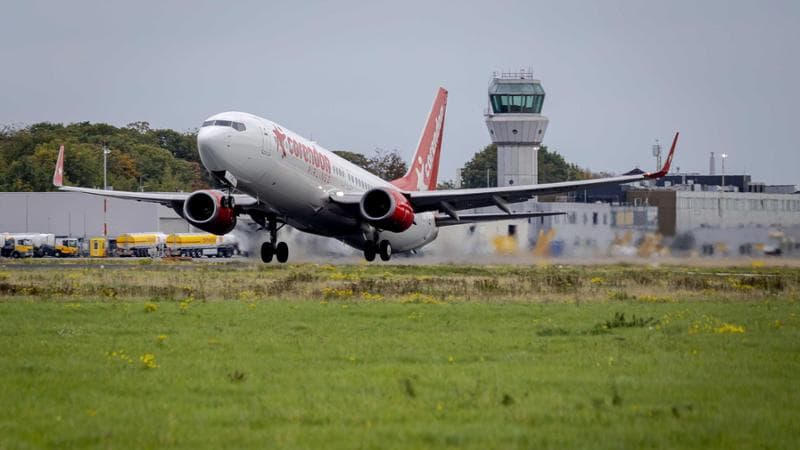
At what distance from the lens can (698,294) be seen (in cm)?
3578

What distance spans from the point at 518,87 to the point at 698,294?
90.4m

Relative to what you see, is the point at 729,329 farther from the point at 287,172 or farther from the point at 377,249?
the point at 377,249

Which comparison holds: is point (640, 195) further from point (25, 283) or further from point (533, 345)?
point (533, 345)

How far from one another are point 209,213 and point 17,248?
5135 cm

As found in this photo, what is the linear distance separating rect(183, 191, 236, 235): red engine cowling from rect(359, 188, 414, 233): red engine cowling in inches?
198

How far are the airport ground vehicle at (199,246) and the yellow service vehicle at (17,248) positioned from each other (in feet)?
36.8

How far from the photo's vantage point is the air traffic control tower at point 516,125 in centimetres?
12225

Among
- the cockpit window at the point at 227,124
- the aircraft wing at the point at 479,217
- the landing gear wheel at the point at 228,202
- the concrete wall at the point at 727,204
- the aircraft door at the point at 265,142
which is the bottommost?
the aircraft wing at the point at 479,217

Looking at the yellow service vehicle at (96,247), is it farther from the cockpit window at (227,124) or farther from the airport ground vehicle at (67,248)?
the cockpit window at (227,124)

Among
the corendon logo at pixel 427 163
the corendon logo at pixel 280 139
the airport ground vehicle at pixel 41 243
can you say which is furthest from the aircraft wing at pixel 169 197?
the airport ground vehicle at pixel 41 243

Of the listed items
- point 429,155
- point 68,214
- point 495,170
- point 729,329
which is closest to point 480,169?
point 495,170

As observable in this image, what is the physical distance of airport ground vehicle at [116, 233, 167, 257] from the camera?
98.2 metres

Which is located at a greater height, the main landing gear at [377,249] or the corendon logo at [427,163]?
the corendon logo at [427,163]

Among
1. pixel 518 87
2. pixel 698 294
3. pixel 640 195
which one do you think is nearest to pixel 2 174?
pixel 518 87
